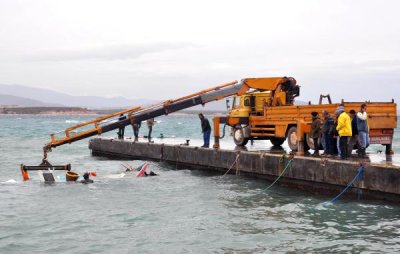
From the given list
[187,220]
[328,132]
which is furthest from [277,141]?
[187,220]

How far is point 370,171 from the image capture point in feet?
53.4

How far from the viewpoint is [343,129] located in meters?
18.2

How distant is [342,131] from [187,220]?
626 centimetres

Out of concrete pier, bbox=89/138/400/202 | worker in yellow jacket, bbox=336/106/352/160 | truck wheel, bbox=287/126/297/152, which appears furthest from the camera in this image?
truck wheel, bbox=287/126/297/152

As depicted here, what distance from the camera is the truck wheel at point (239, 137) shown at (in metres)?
27.0

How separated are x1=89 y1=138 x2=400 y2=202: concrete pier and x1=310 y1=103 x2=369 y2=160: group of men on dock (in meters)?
1.07

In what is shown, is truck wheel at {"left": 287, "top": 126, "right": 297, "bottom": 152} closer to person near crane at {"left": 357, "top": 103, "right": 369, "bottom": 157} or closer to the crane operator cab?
the crane operator cab

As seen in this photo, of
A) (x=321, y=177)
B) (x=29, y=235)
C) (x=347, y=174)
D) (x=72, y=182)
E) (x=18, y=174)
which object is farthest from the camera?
(x=18, y=174)

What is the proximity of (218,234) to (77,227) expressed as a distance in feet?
12.0

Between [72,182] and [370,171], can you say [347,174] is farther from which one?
[72,182]

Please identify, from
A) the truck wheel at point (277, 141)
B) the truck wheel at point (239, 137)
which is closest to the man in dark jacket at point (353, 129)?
the truck wheel at point (277, 141)

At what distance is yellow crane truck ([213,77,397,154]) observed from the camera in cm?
2045

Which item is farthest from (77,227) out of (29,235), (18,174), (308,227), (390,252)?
(18,174)

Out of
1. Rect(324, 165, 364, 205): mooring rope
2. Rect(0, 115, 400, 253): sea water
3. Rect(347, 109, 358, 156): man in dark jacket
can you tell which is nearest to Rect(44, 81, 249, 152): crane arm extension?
Rect(0, 115, 400, 253): sea water
